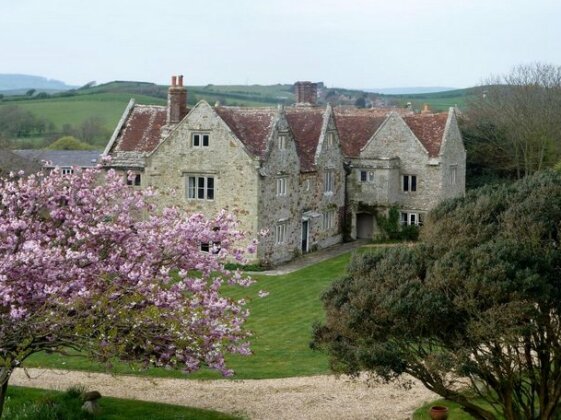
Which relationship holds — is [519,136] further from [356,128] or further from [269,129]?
[269,129]

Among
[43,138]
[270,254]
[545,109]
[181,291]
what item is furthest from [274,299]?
[43,138]

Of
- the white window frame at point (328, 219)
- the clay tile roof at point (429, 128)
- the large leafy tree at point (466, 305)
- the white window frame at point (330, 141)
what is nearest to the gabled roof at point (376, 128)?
the clay tile roof at point (429, 128)

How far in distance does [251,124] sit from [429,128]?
1231cm

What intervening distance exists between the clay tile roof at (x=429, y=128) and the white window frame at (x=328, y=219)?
647cm

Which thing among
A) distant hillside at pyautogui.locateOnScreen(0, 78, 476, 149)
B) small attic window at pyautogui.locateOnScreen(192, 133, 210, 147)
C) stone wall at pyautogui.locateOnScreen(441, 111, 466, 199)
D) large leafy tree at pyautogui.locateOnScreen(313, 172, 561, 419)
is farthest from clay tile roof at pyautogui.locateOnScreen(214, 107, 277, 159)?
distant hillside at pyautogui.locateOnScreen(0, 78, 476, 149)

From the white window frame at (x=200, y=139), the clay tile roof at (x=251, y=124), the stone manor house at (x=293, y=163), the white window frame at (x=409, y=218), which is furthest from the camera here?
the white window frame at (x=409, y=218)

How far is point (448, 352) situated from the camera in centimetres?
1652

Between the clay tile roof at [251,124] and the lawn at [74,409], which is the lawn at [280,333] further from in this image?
the clay tile roof at [251,124]

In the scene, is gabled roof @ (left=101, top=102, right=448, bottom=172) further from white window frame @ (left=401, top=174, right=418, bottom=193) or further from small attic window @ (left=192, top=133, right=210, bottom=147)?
white window frame @ (left=401, top=174, right=418, bottom=193)

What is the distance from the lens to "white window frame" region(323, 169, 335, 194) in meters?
49.8

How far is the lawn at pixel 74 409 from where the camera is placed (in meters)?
19.9

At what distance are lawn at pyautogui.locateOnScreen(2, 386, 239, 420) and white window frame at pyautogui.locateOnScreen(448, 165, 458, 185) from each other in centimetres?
3342

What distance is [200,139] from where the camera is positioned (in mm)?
44125

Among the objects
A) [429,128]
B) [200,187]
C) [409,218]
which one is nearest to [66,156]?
[200,187]
